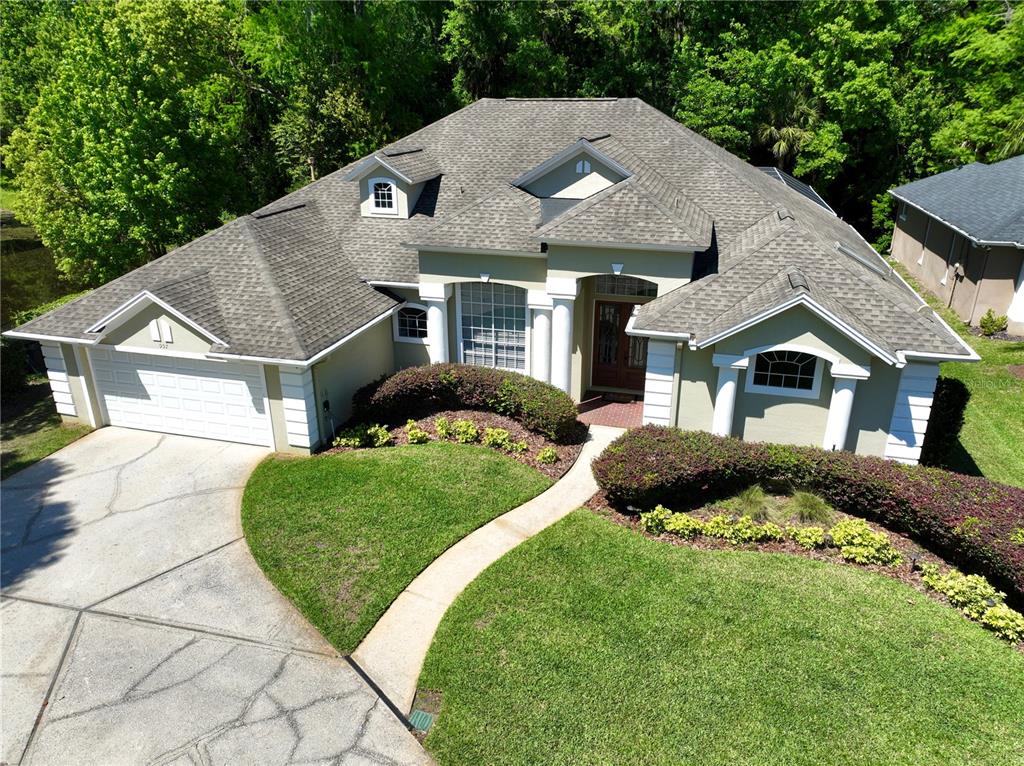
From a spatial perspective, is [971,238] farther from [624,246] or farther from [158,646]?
[158,646]

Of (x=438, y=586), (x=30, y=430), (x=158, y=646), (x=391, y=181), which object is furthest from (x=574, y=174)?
(x=30, y=430)

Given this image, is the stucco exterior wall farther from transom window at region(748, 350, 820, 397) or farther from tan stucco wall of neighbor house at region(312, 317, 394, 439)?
tan stucco wall of neighbor house at region(312, 317, 394, 439)

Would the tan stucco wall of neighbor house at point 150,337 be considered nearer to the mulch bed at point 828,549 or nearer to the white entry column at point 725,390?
the mulch bed at point 828,549

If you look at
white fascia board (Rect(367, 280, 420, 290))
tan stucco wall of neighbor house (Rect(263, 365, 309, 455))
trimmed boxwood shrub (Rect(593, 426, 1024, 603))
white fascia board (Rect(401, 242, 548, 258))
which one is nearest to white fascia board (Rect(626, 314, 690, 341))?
trimmed boxwood shrub (Rect(593, 426, 1024, 603))

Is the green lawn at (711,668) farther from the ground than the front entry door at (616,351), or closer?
closer

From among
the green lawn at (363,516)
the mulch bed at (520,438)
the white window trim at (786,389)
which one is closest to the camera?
the green lawn at (363,516)

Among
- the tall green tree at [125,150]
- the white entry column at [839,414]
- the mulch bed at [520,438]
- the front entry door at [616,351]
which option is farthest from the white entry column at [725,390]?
the tall green tree at [125,150]
